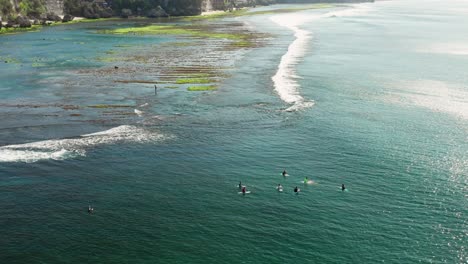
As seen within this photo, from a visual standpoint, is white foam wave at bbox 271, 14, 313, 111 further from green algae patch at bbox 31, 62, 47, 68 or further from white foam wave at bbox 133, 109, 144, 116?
green algae patch at bbox 31, 62, 47, 68

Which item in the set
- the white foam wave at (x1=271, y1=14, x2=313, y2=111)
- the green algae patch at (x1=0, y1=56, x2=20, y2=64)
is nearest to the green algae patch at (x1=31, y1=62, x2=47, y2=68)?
the green algae patch at (x1=0, y1=56, x2=20, y2=64)

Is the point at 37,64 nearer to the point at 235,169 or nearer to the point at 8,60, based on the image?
the point at 8,60

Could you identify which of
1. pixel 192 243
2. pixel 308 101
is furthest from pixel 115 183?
pixel 308 101

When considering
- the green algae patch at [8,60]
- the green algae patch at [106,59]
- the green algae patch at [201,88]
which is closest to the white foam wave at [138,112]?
the green algae patch at [201,88]

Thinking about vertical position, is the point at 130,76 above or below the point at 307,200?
above

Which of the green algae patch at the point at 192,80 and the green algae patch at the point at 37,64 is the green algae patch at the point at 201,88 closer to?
the green algae patch at the point at 192,80

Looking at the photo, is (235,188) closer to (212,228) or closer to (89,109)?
(212,228)
